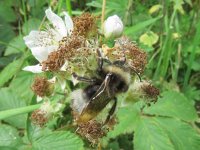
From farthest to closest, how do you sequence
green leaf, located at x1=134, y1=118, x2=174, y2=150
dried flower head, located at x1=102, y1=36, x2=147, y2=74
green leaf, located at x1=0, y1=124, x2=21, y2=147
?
green leaf, located at x1=134, y1=118, x2=174, y2=150 < green leaf, located at x1=0, y1=124, x2=21, y2=147 < dried flower head, located at x1=102, y1=36, x2=147, y2=74

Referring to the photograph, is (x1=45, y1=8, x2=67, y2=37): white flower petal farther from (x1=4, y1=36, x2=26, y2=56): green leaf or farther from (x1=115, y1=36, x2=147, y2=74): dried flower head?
(x1=4, y1=36, x2=26, y2=56): green leaf

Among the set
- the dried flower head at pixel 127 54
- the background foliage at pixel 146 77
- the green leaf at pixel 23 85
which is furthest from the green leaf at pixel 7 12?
the dried flower head at pixel 127 54

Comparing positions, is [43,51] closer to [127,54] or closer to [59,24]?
[59,24]

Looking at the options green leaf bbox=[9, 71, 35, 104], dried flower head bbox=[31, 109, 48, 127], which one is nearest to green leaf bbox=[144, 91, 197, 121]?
dried flower head bbox=[31, 109, 48, 127]

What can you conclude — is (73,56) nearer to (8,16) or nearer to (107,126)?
(107,126)

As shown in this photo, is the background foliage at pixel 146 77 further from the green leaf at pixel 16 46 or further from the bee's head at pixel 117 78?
the bee's head at pixel 117 78

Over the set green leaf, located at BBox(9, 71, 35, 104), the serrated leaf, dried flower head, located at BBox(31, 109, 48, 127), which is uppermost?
dried flower head, located at BBox(31, 109, 48, 127)

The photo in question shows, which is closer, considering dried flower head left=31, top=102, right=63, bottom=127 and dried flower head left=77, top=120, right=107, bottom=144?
dried flower head left=77, top=120, right=107, bottom=144
